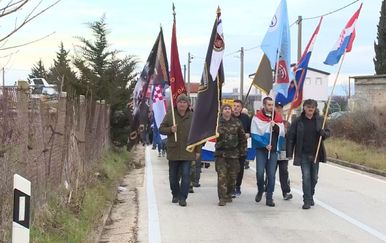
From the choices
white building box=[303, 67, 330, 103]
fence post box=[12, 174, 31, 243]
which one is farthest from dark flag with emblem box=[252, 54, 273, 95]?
white building box=[303, 67, 330, 103]

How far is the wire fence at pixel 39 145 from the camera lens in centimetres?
595

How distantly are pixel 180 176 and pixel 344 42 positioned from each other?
3986 millimetres

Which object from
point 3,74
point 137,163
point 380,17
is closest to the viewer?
point 3,74

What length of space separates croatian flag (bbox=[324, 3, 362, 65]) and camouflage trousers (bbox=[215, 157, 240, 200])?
2.81m

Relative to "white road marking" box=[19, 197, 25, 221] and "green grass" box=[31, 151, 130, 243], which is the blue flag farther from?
"white road marking" box=[19, 197, 25, 221]

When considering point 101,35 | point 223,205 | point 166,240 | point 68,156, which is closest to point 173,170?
point 223,205

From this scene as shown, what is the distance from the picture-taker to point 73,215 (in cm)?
831

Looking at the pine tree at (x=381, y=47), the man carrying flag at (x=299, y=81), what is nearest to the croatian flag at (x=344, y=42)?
the man carrying flag at (x=299, y=81)

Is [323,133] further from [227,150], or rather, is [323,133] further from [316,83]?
[316,83]

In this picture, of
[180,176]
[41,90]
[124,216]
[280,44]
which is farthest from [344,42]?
[41,90]

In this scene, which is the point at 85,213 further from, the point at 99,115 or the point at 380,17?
the point at 380,17

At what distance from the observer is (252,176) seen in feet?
49.1

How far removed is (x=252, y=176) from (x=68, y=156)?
653cm

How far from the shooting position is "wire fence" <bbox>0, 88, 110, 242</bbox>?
5953mm
